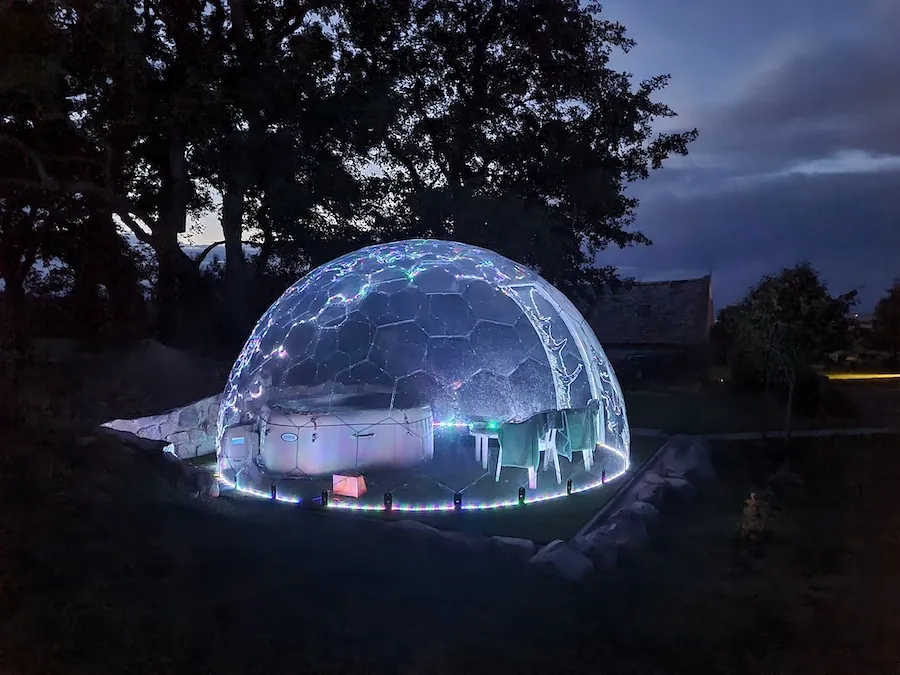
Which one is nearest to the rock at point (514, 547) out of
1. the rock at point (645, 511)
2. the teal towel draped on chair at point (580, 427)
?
the rock at point (645, 511)

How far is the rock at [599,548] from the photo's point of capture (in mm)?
5551

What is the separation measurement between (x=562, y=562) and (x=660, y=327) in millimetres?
19373

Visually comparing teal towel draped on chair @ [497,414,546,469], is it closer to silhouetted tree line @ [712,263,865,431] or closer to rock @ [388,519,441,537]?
rock @ [388,519,441,537]

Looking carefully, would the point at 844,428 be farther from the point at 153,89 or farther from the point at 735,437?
the point at 153,89

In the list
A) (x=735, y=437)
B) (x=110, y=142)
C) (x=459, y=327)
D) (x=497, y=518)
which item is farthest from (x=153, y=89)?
(x=735, y=437)

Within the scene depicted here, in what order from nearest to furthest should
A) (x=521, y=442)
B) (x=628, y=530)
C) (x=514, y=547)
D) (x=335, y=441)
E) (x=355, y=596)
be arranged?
(x=355, y=596)
(x=514, y=547)
(x=628, y=530)
(x=521, y=442)
(x=335, y=441)

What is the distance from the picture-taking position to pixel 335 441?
25.1 feet

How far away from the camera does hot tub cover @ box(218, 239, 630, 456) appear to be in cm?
841

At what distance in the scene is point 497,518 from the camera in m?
6.59

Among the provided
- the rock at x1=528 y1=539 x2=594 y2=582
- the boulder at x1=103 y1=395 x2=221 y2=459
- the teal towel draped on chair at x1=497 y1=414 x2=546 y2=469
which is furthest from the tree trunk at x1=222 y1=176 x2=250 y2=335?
the rock at x1=528 y1=539 x2=594 y2=582

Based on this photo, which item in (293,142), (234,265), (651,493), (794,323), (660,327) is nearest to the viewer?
(651,493)

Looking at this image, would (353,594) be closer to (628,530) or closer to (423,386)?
(628,530)

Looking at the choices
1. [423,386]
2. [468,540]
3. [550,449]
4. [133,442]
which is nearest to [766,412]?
[550,449]

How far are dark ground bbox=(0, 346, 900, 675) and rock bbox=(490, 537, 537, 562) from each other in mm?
126
